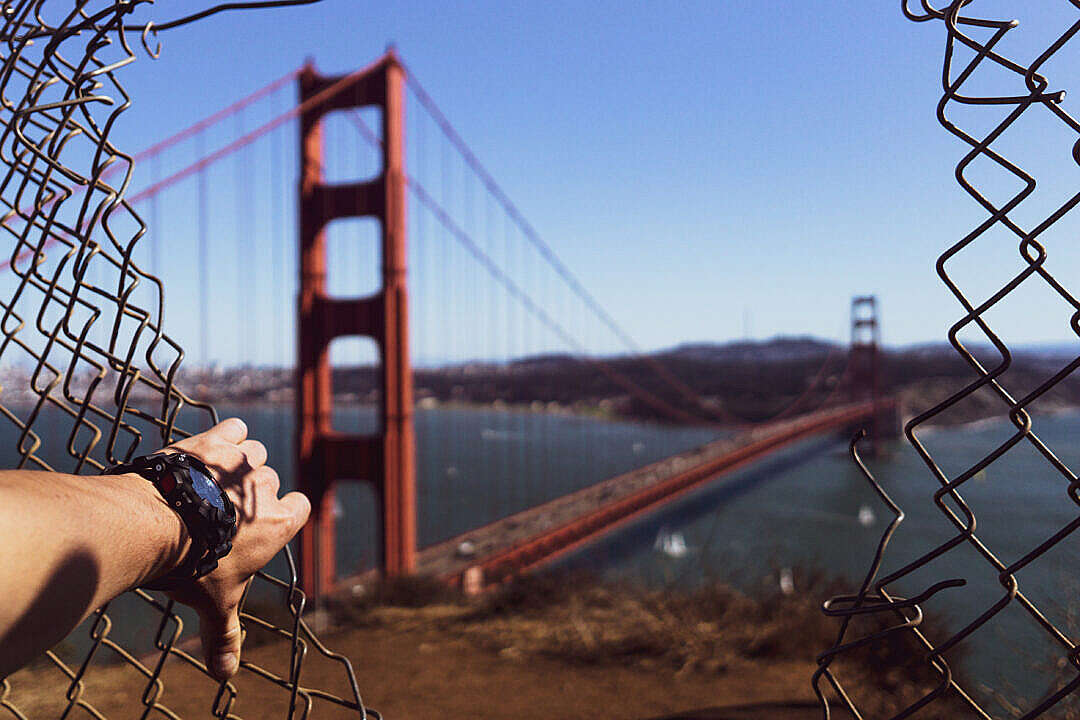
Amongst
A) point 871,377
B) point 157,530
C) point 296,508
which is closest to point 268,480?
point 296,508

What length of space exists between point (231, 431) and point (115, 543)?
0.24 m

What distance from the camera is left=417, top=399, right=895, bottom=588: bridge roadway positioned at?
8.90m

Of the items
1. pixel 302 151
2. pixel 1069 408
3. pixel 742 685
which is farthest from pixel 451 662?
pixel 1069 408

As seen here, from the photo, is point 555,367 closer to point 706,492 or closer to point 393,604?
point 706,492

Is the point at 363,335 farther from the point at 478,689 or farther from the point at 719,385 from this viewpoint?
the point at 719,385

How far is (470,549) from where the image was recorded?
10.4 m

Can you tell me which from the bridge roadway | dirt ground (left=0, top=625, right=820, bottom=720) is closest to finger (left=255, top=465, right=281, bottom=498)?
dirt ground (left=0, top=625, right=820, bottom=720)

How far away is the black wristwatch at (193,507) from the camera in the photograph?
60cm

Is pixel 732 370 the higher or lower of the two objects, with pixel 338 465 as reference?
lower

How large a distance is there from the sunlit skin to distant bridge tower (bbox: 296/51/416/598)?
23.9 ft

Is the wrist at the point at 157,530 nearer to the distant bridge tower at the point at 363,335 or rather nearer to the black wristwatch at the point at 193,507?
the black wristwatch at the point at 193,507

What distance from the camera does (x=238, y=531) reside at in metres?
0.65

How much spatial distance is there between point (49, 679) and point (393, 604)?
142 cm

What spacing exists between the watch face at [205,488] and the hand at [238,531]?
0.03 metres
